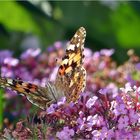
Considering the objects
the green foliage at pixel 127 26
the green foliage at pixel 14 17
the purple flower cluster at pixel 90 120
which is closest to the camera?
the purple flower cluster at pixel 90 120

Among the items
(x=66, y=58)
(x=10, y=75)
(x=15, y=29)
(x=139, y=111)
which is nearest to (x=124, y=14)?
(x=15, y=29)

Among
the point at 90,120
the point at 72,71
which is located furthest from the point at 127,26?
the point at 90,120

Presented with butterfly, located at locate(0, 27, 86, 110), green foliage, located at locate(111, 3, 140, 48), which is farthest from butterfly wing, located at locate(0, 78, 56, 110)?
green foliage, located at locate(111, 3, 140, 48)

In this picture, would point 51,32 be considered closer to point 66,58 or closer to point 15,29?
point 15,29

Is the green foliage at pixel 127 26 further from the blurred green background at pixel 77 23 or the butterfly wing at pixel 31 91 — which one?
the butterfly wing at pixel 31 91

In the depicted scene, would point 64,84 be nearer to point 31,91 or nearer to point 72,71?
point 72,71

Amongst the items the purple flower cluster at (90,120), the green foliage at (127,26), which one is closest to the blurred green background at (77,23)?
the green foliage at (127,26)
